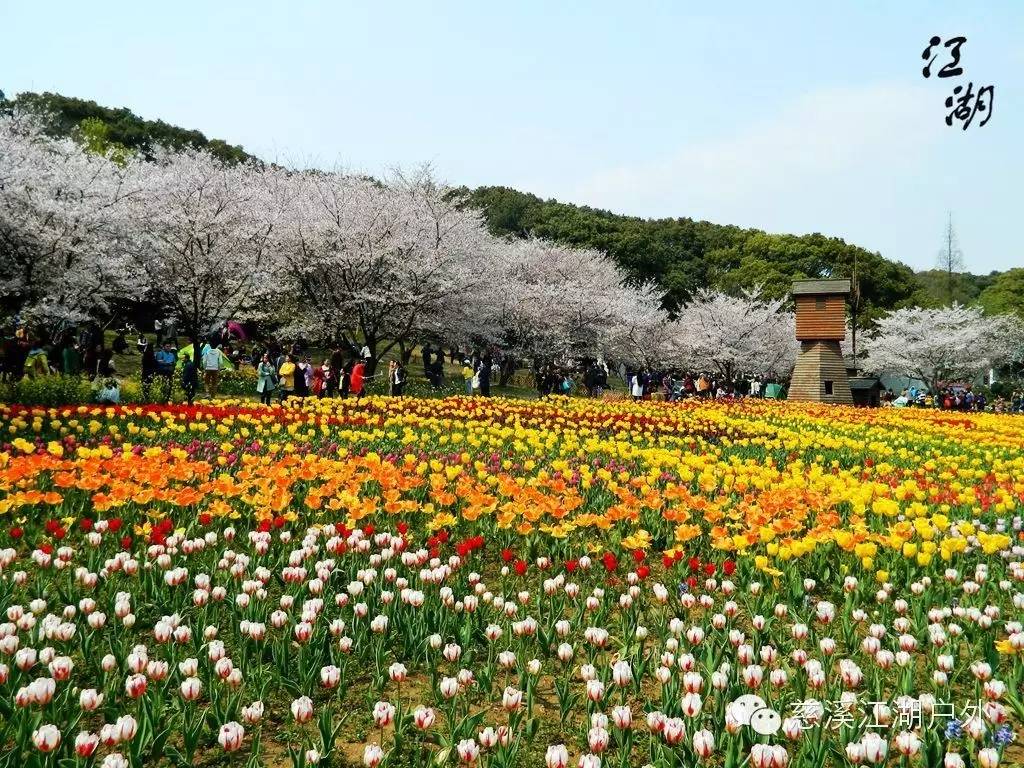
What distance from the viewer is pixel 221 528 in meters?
5.95

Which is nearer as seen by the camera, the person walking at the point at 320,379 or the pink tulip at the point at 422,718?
the pink tulip at the point at 422,718

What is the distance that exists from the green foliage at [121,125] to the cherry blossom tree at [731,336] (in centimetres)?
3369

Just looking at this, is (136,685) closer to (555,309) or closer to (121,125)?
(555,309)

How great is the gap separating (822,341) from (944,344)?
79.2 feet

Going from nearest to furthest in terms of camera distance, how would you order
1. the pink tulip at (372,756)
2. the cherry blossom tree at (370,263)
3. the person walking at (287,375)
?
1. the pink tulip at (372,756)
2. the person walking at (287,375)
3. the cherry blossom tree at (370,263)

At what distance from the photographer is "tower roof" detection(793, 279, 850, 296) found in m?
32.9

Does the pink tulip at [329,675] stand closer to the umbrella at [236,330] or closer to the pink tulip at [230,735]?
the pink tulip at [230,735]

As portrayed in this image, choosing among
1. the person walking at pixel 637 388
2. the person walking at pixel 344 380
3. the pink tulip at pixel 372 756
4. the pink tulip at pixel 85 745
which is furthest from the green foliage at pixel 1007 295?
the pink tulip at pixel 85 745

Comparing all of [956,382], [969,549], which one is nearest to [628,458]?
[969,549]

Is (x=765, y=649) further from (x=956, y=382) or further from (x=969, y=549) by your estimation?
(x=956, y=382)

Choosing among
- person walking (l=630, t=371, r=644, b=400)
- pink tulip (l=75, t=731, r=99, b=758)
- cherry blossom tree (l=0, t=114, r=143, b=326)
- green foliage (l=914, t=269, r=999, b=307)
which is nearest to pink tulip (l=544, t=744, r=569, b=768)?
pink tulip (l=75, t=731, r=99, b=758)

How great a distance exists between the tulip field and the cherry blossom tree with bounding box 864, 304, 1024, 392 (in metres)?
50.8

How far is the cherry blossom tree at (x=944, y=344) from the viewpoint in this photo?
2042 inches

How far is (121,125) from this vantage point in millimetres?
59406
